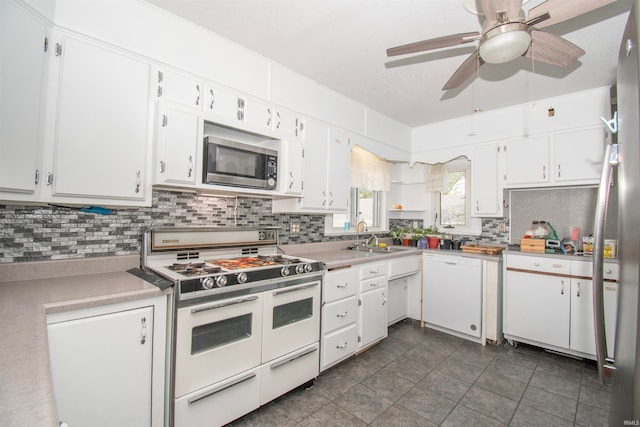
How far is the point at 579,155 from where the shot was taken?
2.94 meters

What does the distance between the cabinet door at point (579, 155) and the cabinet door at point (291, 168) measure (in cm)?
272

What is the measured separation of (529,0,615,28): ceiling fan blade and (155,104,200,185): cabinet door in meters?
2.01

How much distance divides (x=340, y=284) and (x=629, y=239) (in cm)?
197

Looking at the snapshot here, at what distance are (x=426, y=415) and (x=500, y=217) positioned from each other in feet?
8.30

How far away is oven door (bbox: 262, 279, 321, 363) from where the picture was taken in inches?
76.8

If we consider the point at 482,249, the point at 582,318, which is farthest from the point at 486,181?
the point at 582,318

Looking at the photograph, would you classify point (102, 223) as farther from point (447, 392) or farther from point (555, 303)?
point (555, 303)

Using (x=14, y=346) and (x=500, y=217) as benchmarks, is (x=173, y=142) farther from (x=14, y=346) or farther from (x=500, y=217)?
(x=500, y=217)

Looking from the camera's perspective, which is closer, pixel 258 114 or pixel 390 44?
pixel 390 44

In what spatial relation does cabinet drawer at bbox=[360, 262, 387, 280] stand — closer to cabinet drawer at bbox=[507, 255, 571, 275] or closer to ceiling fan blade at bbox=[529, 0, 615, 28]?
cabinet drawer at bbox=[507, 255, 571, 275]

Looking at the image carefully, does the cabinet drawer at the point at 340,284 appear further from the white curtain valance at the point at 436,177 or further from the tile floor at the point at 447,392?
the white curtain valance at the point at 436,177

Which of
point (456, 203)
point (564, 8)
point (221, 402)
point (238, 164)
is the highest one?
point (564, 8)

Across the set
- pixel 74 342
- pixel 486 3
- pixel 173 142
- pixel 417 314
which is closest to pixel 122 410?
pixel 74 342

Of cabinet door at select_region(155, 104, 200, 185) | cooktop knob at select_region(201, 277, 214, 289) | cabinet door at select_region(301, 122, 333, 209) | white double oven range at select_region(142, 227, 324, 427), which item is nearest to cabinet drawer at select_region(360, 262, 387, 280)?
white double oven range at select_region(142, 227, 324, 427)
